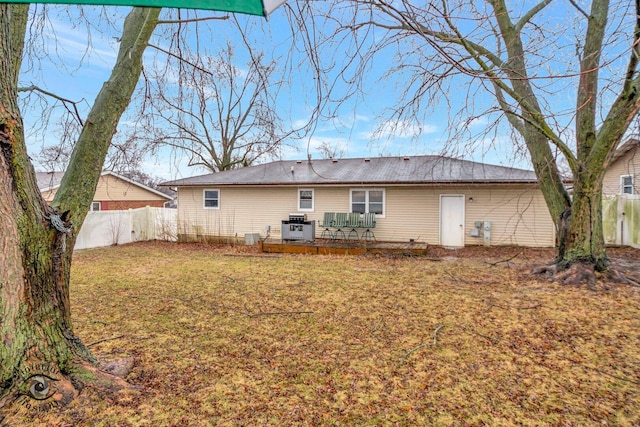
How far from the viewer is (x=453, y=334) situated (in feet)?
12.7

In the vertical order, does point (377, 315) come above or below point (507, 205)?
below

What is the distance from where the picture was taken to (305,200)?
12367 millimetres

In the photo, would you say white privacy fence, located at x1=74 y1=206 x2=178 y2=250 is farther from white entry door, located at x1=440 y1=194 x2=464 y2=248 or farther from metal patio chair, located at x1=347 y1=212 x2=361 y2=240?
white entry door, located at x1=440 y1=194 x2=464 y2=248

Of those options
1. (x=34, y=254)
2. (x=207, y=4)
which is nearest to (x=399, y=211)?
(x=34, y=254)

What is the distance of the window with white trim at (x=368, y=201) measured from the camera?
11.6 metres

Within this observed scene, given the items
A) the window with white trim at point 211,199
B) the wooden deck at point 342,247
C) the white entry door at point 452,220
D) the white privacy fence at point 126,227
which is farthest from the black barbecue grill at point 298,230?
the white privacy fence at point 126,227

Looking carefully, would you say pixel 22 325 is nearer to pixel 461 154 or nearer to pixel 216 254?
pixel 461 154

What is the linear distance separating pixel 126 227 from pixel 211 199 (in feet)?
11.2

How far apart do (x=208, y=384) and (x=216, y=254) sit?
7.96 m

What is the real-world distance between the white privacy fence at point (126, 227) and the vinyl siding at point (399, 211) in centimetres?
72

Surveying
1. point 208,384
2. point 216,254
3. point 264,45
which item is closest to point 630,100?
point 264,45

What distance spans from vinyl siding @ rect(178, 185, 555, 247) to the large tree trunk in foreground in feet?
31.7

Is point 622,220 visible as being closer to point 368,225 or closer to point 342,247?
point 368,225

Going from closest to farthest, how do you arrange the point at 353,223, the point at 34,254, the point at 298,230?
the point at 34,254 → the point at 298,230 → the point at 353,223
